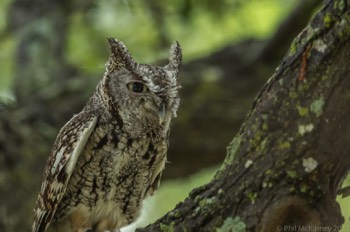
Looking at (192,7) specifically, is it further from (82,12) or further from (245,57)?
(82,12)

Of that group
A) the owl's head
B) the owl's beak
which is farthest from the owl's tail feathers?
the owl's beak

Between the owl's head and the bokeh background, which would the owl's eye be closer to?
the owl's head

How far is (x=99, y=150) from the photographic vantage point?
15.0 ft

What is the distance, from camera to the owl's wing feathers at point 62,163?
4.50 meters

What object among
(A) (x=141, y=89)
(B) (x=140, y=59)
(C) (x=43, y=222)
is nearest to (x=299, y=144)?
(A) (x=141, y=89)

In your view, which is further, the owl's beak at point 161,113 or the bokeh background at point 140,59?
the bokeh background at point 140,59

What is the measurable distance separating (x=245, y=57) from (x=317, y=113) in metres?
4.17

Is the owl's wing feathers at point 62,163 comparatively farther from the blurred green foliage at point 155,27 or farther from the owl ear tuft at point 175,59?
the blurred green foliage at point 155,27

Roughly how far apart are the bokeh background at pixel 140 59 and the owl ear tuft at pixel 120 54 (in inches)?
55.6

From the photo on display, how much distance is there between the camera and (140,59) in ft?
26.7

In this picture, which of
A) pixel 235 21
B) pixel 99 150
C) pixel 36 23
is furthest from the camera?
pixel 235 21

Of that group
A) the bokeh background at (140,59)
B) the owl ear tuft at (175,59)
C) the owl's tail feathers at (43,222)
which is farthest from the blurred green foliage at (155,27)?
the owl's tail feathers at (43,222)

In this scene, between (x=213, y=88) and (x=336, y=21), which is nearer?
(x=336, y=21)

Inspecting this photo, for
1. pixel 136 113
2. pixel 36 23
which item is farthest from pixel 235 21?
pixel 136 113
